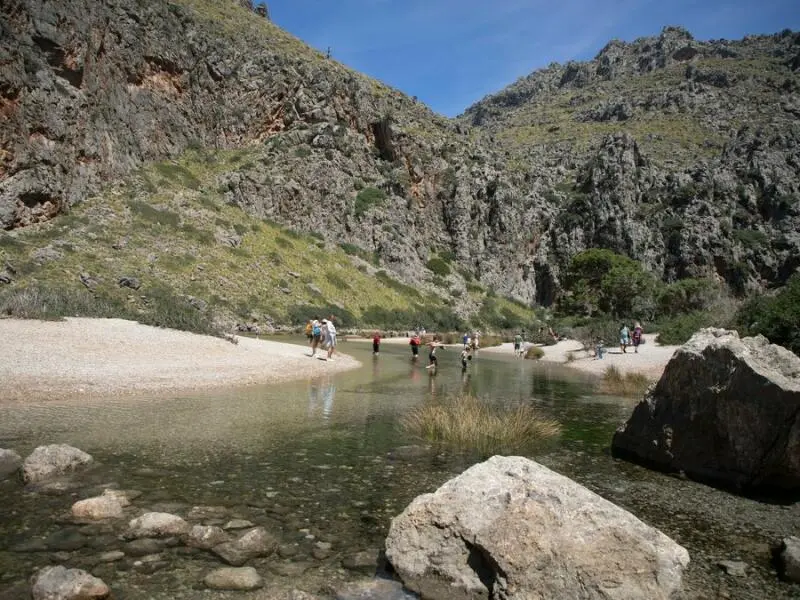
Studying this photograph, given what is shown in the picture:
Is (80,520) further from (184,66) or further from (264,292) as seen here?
(184,66)

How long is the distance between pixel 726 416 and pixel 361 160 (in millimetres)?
76613

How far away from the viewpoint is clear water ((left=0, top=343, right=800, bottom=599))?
5.69m

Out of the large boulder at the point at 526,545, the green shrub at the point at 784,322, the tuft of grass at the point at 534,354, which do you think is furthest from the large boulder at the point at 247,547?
the tuft of grass at the point at 534,354

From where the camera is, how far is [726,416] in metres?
9.41

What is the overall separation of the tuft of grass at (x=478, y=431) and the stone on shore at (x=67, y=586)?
733 cm

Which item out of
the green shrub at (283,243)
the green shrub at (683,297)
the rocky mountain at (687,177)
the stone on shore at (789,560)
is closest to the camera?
the stone on shore at (789,560)

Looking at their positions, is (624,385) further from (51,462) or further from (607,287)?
(607,287)

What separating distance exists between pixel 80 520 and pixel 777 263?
10921 centimetres

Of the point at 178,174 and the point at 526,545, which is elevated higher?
the point at 178,174

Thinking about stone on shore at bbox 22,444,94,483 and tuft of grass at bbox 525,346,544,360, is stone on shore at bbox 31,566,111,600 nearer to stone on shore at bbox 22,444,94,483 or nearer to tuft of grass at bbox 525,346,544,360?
stone on shore at bbox 22,444,94,483

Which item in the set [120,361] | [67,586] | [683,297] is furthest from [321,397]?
[683,297]

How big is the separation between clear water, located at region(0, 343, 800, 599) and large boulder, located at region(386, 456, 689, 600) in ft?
2.73

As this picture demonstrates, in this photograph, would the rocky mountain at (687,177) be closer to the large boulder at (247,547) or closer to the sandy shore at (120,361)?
the sandy shore at (120,361)

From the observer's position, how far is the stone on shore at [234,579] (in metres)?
5.26
